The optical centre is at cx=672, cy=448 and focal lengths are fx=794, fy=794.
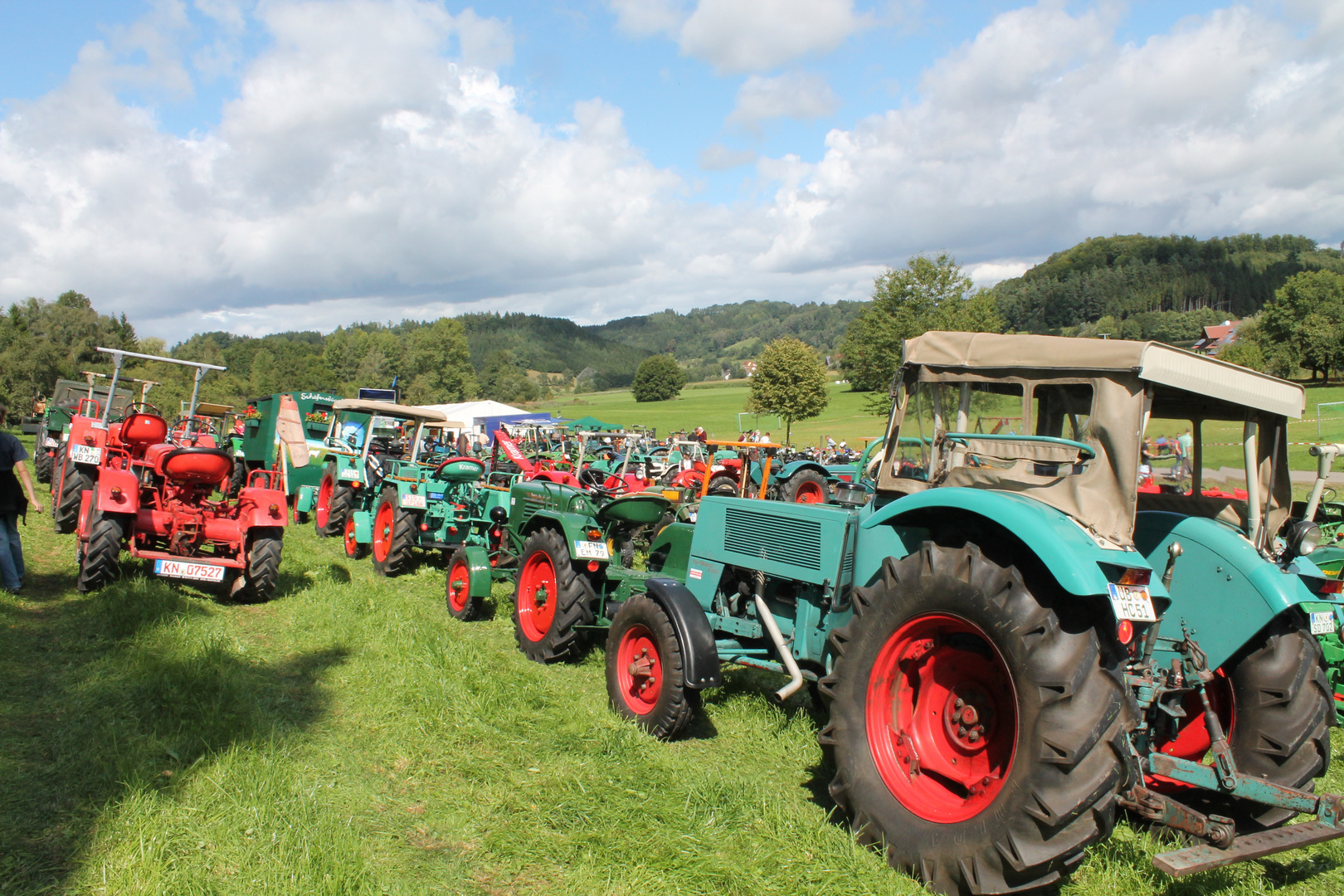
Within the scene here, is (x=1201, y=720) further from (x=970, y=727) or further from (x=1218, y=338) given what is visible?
(x=1218, y=338)

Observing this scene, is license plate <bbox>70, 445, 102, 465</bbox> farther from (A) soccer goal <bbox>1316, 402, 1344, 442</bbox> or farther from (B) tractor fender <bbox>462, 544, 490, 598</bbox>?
(A) soccer goal <bbox>1316, 402, 1344, 442</bbox>

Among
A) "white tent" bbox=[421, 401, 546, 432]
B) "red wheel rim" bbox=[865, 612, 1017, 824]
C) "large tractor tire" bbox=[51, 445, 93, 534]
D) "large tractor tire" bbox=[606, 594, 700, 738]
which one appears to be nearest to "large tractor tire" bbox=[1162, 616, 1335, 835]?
"red wheel rim" bbox=[865, 612, 1017, 824]

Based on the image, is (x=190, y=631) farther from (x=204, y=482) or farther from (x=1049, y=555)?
(x=1049, y=555)

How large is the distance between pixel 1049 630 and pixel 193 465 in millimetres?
7229

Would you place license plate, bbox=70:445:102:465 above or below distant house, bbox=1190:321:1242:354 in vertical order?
below

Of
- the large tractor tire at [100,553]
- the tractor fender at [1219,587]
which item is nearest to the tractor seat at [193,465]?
the large tractor tire at [100,553]

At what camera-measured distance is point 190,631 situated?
567 centimetres

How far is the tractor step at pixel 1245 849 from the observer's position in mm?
2627

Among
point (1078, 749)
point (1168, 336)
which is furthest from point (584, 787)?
point (1168, 336)

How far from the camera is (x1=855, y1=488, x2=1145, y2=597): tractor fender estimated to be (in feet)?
8.97

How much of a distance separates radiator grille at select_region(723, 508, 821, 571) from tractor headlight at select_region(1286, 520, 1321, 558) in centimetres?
278

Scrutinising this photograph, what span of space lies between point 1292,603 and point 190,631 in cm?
649

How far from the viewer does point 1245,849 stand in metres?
2.80

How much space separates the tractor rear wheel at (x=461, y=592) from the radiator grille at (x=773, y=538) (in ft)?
10.5
